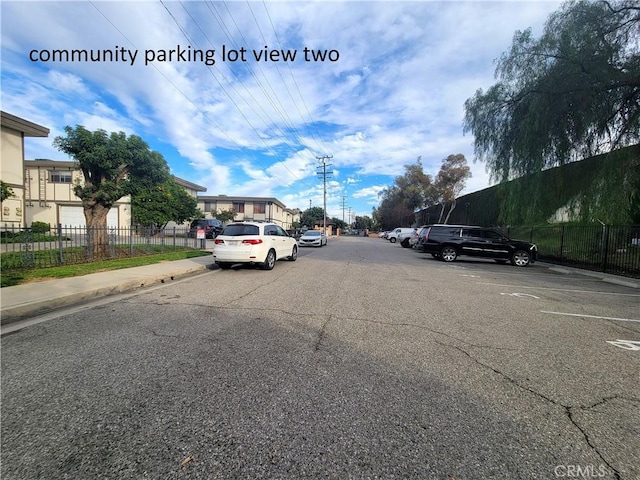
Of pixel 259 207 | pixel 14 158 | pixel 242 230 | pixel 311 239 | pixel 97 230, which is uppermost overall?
pixel 14 158

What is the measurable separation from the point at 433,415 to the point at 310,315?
10.4 ft

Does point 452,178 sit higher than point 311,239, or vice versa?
point 452,178

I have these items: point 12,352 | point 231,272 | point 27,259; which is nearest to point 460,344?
point 12,352

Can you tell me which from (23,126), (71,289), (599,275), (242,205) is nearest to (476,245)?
(599,275)

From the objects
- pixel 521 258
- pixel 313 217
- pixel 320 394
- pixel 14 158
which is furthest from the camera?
pixel 313 217

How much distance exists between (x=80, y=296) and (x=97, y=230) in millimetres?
6593

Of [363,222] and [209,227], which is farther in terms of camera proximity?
[363,222]

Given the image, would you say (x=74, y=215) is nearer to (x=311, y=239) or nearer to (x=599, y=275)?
(x=311, y=239)

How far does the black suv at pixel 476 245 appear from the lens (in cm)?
1598

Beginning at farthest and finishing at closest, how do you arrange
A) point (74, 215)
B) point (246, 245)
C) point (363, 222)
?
point (363, 222) < point (74, 215) < point (246, 245)

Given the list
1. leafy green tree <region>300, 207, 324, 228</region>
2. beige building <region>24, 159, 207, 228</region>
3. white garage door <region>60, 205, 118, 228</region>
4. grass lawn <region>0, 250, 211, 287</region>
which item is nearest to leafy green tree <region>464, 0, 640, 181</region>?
grass lawn <region>0, 250, 211, 287</region>

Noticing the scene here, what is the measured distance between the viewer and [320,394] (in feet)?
9.89
